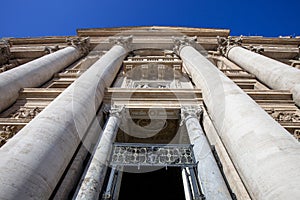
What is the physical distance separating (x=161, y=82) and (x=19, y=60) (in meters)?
11.3

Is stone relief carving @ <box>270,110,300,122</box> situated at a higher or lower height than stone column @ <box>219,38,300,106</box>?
lower

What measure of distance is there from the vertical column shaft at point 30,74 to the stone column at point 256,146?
7400 mm

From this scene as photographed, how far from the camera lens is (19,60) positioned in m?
15.6

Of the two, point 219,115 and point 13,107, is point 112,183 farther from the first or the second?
point 13,107

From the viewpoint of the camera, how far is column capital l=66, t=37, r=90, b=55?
50.1 ft

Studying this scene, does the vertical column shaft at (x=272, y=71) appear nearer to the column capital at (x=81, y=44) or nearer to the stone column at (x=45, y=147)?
the stone column at (x=45, y=147)

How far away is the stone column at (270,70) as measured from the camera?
8407 mm

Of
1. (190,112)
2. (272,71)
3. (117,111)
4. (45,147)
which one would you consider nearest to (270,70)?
(272,71)

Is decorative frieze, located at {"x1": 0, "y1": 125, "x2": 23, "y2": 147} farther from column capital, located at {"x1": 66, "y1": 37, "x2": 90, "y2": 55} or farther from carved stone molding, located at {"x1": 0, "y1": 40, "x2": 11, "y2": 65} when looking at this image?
carved stone molding, located at {"x1": 0, "y1": 40, "x2": 11, "y2": 65}

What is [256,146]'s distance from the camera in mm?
4250

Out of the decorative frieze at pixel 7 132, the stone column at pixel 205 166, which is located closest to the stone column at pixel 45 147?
the decorative frieze at pixel 7 132

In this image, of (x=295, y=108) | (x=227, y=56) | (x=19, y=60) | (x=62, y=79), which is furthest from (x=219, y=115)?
(x=19, y=60)

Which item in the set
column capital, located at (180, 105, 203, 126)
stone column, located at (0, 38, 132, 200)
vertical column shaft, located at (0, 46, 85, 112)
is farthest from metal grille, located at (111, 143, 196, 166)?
vertical column shaft, located at (0, 46, 85, 112)

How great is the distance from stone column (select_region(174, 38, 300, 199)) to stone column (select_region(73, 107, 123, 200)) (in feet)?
10.1
